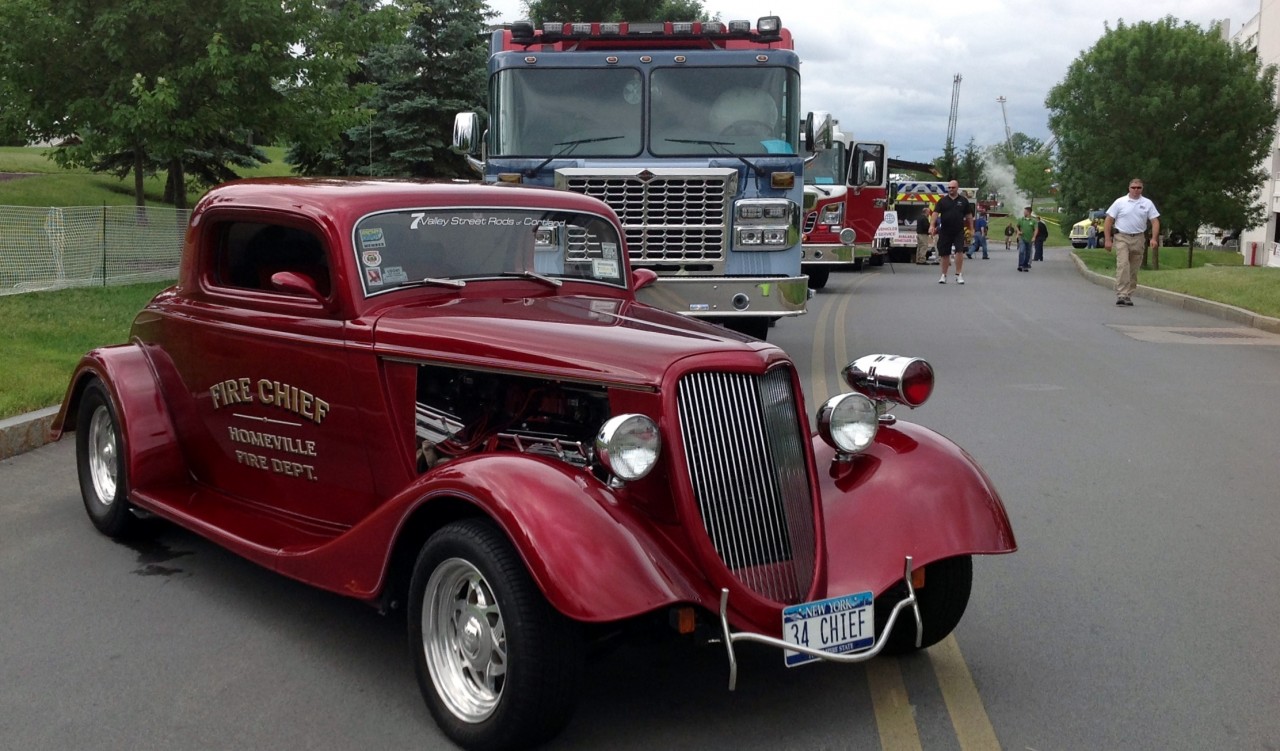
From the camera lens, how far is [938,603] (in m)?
4.71

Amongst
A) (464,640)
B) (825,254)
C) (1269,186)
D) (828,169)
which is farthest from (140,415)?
(1269,186)

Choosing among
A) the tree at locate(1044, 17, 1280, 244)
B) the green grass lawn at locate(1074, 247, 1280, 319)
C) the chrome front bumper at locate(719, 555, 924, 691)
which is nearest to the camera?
the chrome front bumper at locate(719, 555, 924, 691)

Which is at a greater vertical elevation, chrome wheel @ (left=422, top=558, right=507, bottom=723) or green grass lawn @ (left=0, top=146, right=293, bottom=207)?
green grass lawn @ (left=0, top=146, right=293, bottom=207)

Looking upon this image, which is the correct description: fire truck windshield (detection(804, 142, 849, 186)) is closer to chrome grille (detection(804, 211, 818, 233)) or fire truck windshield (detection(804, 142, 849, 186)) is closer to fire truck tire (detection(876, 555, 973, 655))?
chrome grille (detection(804, 211, 818, 233))

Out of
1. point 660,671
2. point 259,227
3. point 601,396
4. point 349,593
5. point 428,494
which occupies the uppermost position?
point 259,227

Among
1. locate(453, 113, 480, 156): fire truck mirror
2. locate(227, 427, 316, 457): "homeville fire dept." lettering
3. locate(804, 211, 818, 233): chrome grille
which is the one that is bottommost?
locate(227, 427, 316, 457): "homeville fire dept." lettering

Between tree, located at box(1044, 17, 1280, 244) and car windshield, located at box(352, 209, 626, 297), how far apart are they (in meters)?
34.3

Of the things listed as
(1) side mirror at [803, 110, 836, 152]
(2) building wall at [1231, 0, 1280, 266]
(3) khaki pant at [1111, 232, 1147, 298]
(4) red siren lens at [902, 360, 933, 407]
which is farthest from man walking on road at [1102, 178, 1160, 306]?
(2) building wall at [1231, 0, 1280, 266]

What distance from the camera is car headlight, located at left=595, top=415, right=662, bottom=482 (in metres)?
3.93

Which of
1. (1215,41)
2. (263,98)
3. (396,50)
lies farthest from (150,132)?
(1215,41)

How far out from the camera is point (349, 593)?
4516mm

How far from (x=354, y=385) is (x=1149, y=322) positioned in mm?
15009

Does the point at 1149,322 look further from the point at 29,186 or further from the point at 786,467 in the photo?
the point at 29,186

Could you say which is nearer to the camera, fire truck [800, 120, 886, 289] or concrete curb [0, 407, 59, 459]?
concrete curb [0, 407, 59, 459]
